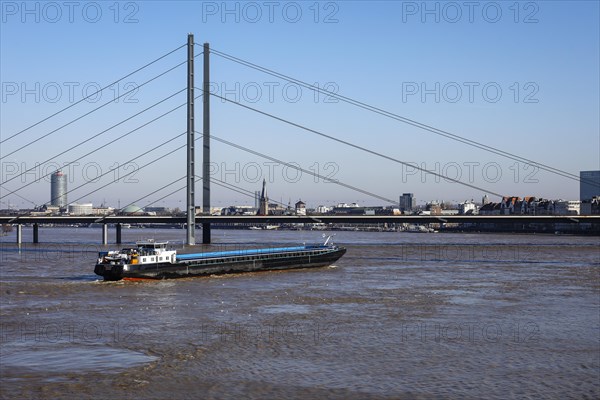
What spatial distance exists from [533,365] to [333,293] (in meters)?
20.8

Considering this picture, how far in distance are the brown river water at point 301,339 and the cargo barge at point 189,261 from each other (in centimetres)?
158

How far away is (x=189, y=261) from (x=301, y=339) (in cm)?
2932

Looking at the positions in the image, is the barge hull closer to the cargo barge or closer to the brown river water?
the cargo barge

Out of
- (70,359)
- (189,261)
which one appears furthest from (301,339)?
(189,261)

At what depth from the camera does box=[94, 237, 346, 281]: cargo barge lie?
5244 cm

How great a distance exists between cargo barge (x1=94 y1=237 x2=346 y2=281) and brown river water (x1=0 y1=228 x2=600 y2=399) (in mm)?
1582

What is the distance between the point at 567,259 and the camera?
7656 cm

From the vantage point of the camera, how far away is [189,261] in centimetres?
5681

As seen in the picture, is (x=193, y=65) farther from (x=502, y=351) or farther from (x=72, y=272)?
(x=502, y=351)

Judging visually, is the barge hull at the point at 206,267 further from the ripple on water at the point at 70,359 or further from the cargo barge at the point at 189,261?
the ripple on water at the point at 70,359

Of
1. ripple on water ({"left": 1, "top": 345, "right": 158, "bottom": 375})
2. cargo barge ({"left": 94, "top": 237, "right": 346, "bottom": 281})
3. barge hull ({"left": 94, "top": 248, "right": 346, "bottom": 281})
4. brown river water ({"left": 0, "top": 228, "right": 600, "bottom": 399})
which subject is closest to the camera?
brown river water ({"left": 0, "top": 228, "right": 600, "bottom": 399})

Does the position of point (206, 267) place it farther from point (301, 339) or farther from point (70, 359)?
point (70, 359)

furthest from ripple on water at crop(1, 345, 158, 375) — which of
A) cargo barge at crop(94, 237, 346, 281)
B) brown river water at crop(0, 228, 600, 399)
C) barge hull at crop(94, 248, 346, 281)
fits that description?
cargo barge at crop(94, 237, 346, 281)

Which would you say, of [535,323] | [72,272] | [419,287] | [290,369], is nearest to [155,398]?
[290,369]
